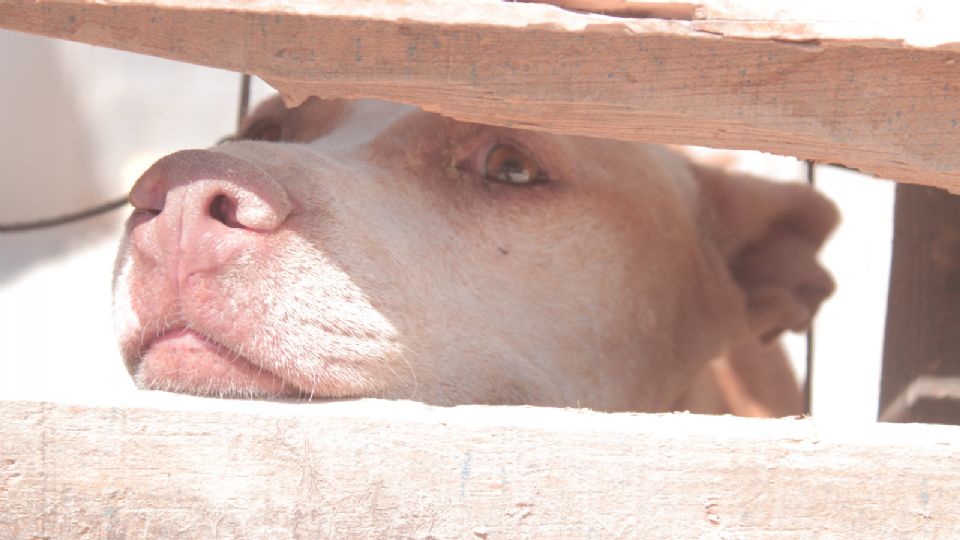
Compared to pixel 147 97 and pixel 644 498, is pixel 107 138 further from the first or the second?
pixel 644 498

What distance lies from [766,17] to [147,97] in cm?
777

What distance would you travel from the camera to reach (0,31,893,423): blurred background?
4621 mm

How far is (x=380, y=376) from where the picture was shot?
1977mm

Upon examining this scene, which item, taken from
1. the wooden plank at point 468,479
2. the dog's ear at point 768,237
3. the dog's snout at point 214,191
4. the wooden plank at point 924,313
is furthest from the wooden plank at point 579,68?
the dog's ear at point 768,237

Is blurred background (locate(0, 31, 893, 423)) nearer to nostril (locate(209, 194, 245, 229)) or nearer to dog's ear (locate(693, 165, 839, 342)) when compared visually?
dog's ear (locate(693, 165, 839, 342))

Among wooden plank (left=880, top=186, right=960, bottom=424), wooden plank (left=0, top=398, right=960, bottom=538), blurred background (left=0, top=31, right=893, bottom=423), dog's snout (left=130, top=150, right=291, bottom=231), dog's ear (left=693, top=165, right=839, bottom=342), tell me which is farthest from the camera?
blurred background (left=0, top=31, right=893, bottom=423)

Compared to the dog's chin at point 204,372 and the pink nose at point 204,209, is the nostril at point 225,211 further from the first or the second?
the dog's chin at point 204,372

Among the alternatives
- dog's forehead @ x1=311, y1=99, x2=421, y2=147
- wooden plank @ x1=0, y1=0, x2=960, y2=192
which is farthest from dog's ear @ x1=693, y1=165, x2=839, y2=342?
wooden plank @ x1=0, y1=0, x2=960, y2=192

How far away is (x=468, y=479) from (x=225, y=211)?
2.13 feet

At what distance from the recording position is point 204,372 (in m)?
1.86

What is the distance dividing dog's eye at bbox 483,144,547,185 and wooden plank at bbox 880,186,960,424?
3.07ft

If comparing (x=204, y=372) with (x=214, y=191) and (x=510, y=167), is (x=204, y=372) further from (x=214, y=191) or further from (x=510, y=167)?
(x=510, y=167)

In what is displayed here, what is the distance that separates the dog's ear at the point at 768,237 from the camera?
3.37 metres

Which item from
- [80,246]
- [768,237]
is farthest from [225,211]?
[80,246]
